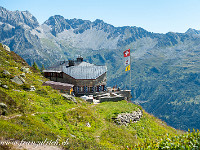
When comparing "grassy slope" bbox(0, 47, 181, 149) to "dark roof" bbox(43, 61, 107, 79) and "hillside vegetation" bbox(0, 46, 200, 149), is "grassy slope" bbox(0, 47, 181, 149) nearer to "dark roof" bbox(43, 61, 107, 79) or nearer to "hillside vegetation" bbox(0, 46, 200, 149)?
"hillside vegetation" bbox(0, 46, 200, 149)

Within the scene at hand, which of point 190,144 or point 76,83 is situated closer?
point 190,144

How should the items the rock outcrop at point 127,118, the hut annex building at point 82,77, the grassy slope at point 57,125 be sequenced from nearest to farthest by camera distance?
the grassy slope at point 57,125
the rock outcrop at point 127,118
the hut annex building at point 82,77

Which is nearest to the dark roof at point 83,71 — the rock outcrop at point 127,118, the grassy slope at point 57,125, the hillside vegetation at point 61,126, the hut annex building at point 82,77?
the hut annex building at point 82,77

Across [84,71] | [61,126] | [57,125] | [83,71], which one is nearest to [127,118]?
[61,126]

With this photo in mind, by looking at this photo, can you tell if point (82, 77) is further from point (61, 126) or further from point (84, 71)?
point (61, 126)

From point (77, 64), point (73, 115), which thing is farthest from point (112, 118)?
point (77, 64)

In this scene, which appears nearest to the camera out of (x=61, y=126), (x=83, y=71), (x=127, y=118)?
(x=61, y=126)

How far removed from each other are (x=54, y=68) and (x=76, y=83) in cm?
1433

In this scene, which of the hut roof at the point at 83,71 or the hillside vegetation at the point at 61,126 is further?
the hut roof at the point at 83,71

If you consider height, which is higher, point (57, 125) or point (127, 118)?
point (57, 125)

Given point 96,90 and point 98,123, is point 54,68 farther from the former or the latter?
point 98,123

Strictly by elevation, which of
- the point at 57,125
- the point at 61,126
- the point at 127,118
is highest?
the point at 57,125

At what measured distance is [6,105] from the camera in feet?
68.7

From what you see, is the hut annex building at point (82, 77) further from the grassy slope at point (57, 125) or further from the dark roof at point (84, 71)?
the grassy slope at point (57, 125)
